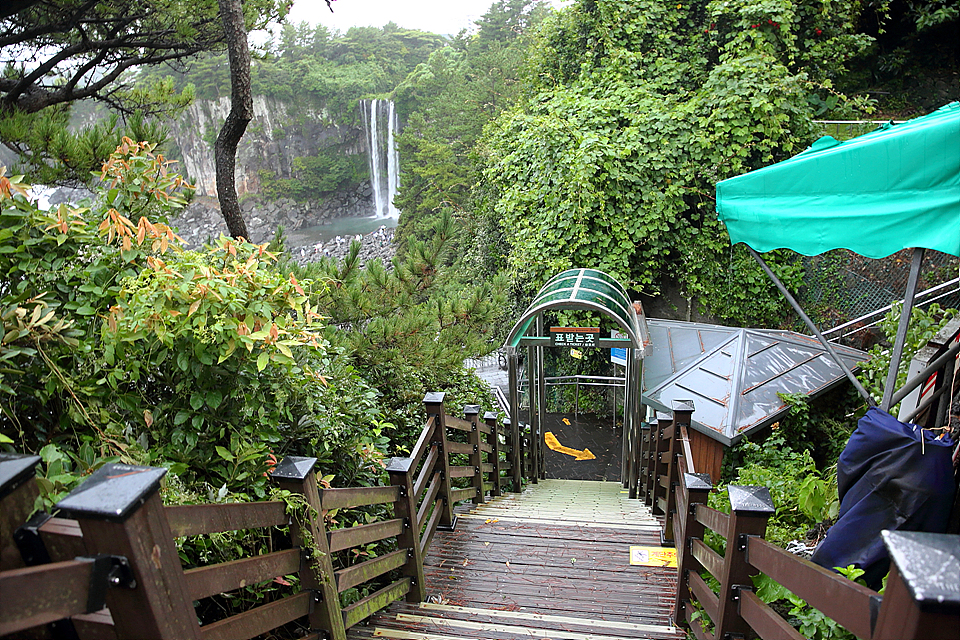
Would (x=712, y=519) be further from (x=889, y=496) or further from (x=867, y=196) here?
(x=867, y=196)

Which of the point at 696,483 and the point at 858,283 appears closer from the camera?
the point at 696,483

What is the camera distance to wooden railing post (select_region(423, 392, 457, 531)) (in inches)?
142

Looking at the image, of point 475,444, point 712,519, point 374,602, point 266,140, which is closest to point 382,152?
point 266,140

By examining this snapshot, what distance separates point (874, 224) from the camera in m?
2.78

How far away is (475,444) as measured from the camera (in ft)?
16.0

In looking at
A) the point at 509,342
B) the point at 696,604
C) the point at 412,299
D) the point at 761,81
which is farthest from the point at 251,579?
the point at 761,81

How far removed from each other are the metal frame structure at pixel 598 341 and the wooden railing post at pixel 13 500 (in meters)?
4.95

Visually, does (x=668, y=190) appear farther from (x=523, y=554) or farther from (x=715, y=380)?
(x=523, y=554)

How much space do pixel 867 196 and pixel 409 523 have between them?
2.88 metres

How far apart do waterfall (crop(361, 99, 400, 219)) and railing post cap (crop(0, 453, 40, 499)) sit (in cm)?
3472

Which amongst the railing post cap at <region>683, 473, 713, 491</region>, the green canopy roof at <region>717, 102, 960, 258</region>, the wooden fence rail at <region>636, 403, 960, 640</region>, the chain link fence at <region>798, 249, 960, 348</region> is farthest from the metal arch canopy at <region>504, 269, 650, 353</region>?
the chain link fence at <region>798, 249, 960, 348</region>

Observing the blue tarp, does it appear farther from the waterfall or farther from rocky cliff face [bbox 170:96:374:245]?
rocky cliff face [bbox 170:96:374:245]

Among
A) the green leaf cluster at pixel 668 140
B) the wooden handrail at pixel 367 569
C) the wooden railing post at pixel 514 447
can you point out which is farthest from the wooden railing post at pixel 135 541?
the green leaf cluster at pixel 668 140

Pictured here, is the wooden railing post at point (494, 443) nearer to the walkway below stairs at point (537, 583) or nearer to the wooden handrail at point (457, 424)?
the walkway below stairs at point (537, 583)
